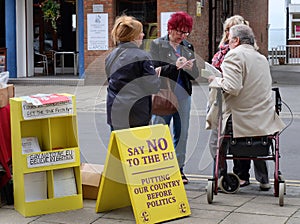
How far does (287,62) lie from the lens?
36531 mm

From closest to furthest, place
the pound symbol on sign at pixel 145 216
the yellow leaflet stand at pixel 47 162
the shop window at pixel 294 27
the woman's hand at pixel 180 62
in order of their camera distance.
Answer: the pound symbol on sign at pixel 145 216 < the yellow leaflet stand at pixel 47 162 < the woman's hand at pixel 180 62 < the shop window at pixel 294 27

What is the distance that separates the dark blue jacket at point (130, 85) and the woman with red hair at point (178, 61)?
2.41 ft

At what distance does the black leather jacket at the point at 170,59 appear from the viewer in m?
6.72

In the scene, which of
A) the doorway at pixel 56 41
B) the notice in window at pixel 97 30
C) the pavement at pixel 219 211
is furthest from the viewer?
the doorway at pixel 56 41

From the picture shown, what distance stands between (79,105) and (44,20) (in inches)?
371

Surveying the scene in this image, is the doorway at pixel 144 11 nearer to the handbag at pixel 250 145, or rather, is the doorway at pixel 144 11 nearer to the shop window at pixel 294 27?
the handbag at pixel 250 145

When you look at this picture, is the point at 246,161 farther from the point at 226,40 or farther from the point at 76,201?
the point at 76,201

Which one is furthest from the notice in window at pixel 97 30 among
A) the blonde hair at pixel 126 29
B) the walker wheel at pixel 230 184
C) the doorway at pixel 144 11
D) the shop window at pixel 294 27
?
the shop window at pixel 294 27

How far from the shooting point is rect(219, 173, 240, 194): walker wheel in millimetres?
6430

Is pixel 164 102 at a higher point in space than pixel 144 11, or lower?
lower

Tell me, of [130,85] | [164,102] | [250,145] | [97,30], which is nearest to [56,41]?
[97,30]

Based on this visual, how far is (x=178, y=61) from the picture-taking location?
6590 mm

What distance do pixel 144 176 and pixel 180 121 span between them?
160cm

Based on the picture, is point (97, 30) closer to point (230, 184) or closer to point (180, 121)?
point (180, 121)
